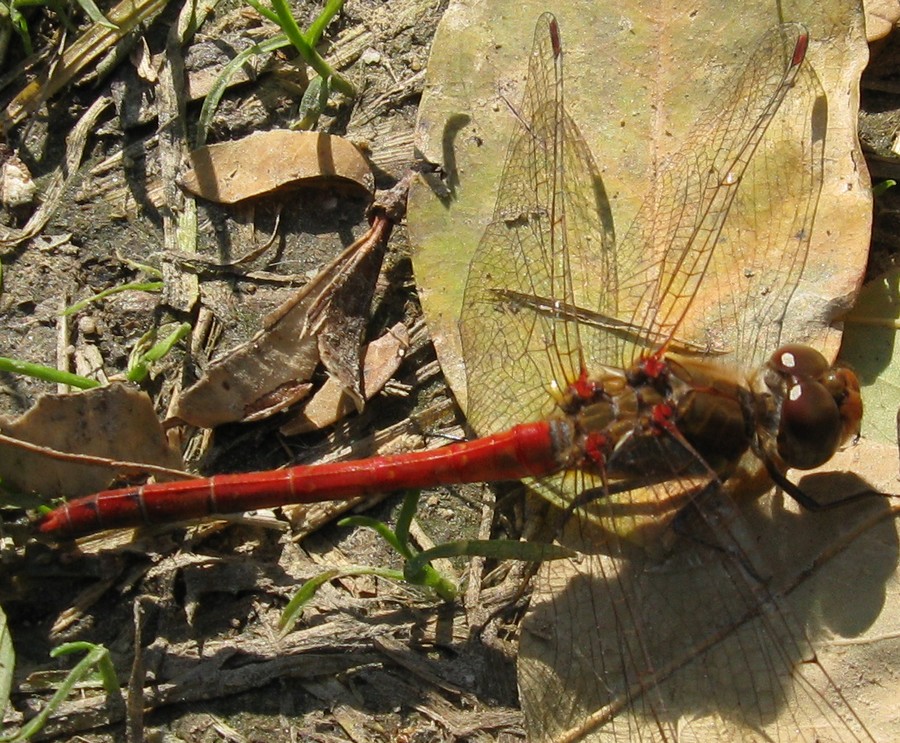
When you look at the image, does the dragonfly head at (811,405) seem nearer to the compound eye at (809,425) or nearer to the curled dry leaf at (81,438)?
the compound eye at (809,425)

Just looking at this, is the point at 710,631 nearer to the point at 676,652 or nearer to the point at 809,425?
the point at 676,652

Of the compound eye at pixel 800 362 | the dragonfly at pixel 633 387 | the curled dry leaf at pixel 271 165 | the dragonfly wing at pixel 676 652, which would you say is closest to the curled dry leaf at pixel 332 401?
the dragonfly at pixel 633 387

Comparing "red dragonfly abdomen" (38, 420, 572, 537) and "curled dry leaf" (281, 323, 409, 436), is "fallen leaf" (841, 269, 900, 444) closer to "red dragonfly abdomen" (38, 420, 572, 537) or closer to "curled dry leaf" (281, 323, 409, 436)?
"red dragonfly abdomen" (38, 420, 572, 537)

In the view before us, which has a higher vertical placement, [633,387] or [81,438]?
[633,387]

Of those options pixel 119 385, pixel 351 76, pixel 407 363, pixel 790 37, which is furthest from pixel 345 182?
pixel 790 37

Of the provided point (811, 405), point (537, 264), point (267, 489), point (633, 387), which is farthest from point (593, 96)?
point (267, 489)

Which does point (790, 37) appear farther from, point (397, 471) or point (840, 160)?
point (397, 471)

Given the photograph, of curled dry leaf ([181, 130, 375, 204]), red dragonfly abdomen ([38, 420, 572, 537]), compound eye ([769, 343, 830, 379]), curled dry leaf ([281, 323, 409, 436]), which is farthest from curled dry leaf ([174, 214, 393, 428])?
compound eye ([769, 343, 830, 379])
